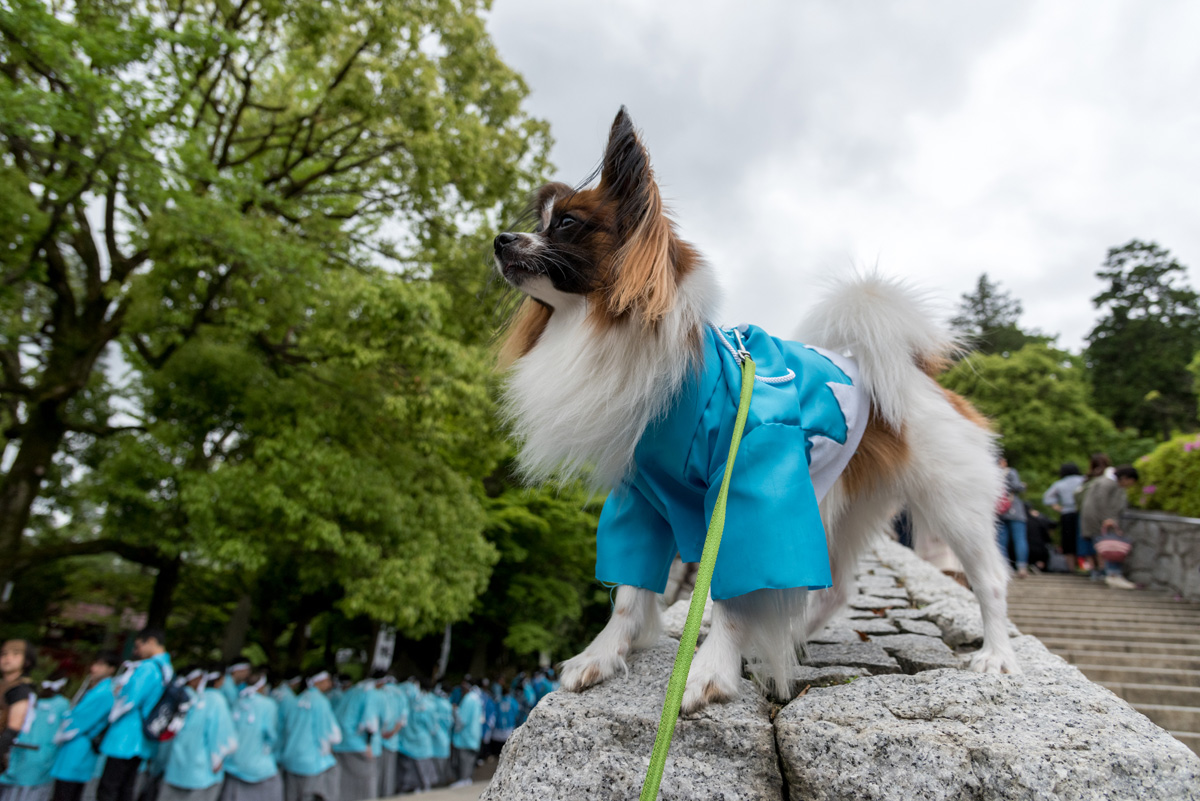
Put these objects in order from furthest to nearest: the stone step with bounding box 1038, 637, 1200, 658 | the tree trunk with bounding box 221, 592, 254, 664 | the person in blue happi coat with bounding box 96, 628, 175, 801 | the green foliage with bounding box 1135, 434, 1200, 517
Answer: the tree trunk with bounding box 221, 592, 254, 664 → the green foliage with bounding box 1135, 434, 1200, 517 → the stone step with bounding box 1038, 637, 1200, 658 → the person in blue happi coat with bounding box 96, 628, 175, 801

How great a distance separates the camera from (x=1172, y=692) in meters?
5.21

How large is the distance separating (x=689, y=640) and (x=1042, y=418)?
1334 inches

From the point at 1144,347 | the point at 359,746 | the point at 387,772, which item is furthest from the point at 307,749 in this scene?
the point at 1144,347

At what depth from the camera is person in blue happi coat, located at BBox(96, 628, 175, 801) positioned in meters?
6.19

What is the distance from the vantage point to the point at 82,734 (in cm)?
638

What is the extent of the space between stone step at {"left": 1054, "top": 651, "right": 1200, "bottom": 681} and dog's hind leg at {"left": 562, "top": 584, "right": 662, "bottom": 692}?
549 centimetres

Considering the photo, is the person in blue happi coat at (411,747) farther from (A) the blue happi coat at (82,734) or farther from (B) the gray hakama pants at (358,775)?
(A) the blue happi coat at (82,734)

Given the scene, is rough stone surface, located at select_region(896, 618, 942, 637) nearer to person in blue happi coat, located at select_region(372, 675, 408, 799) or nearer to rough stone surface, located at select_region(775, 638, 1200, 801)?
rough stone surface, located at select_region(775, 638, 1200, 801)

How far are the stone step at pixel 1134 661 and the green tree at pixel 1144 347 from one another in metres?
32.5

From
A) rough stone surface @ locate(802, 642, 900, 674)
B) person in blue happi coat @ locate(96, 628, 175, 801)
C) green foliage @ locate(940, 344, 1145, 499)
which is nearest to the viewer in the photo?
rough stone surface @ locate(802, 642, 900, 674)

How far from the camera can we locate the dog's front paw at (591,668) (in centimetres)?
225

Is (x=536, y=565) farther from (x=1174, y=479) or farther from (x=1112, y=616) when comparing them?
(x=1174, y=479)

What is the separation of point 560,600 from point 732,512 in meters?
15.8

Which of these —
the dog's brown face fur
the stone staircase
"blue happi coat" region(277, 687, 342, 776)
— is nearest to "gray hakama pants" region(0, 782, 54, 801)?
"blue happi coat" region(277, 687, 342, 776)
